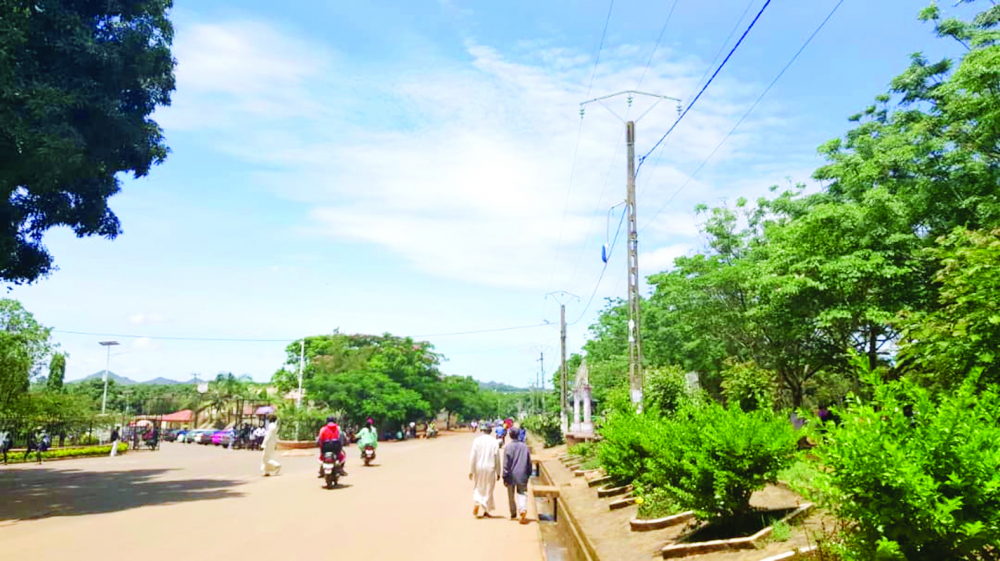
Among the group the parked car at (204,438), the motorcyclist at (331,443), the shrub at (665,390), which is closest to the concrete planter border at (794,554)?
the motorcyclist at (331,443)

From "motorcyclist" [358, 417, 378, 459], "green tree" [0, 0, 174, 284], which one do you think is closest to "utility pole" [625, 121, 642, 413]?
"motorcyclist" [358, 417, 378, 459]

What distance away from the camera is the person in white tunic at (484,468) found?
485 inches

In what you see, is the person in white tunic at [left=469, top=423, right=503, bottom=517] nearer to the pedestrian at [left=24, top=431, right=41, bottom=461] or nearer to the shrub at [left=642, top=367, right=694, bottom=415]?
the shrub at [left=642, top=367, right=694, bottom=415]

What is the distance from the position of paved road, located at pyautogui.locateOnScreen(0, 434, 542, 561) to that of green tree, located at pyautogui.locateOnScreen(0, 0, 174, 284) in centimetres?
588

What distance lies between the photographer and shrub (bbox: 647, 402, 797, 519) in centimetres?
712

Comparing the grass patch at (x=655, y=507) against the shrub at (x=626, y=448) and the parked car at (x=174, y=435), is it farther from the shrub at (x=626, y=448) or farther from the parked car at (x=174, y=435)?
the parked car at (x=174, y=435)

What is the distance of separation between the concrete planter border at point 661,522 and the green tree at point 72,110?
1234cm

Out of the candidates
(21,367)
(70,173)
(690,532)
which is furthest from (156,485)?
(690,532)

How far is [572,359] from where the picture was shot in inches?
3300

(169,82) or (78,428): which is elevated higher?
(169,82)

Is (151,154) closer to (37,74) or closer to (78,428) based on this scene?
(37,74)

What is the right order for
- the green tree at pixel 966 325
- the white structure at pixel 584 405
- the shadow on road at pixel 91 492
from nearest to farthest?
the green tree at pixel 966 325
the shadow on road at pixel 91 492
the white structure at pixel 584 405

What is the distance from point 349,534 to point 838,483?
7530 millimetres

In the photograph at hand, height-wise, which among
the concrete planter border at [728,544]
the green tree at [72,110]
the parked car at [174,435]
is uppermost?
the green tree at [72,110]
